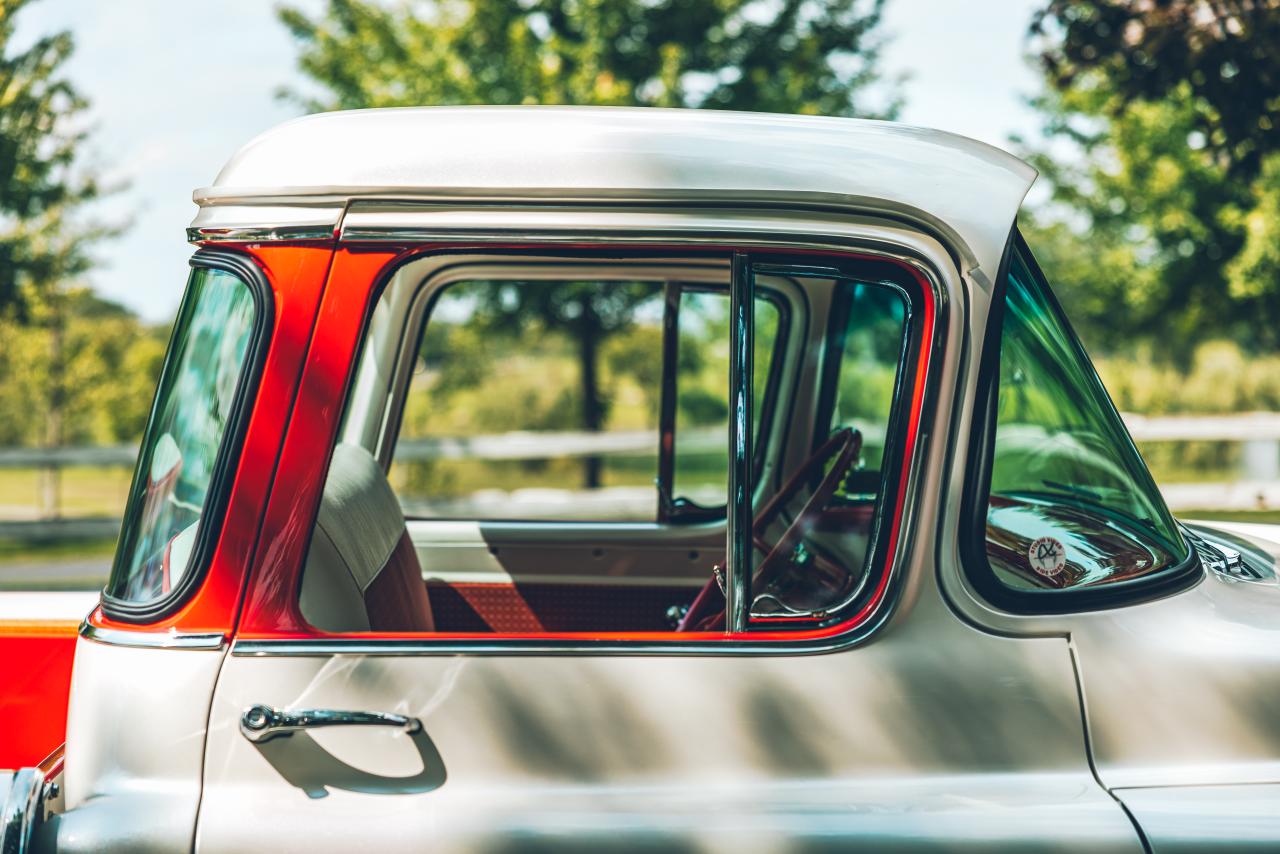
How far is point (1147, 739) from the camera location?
172 centimetres

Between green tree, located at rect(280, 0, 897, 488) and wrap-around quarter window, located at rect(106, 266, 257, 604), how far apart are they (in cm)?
918

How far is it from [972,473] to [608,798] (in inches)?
29.5

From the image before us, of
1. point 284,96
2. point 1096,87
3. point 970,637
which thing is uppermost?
point 1096,87

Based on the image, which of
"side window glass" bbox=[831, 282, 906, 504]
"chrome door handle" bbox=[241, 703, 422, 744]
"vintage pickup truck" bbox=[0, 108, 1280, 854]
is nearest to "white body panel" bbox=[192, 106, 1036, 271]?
"vintage pickup truck" bbox=[0, 108, 1280, 854]

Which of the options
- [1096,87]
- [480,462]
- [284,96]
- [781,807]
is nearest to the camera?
[781,807]

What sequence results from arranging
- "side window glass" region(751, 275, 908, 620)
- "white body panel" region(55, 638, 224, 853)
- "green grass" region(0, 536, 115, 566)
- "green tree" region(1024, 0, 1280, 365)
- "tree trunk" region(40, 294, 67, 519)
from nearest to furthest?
1. "white body panel" region(55, 638, 224, 853)
2. "side window glass" region(751, 275, 908, 620)
3. "green grass" region(0, 536, 115, 566)
4. "tree trunk" region(40, 294, 67, 519)
5. "green tree" region(1024, 0, 1280, 365)

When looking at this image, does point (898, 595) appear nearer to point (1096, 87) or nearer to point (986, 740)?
point (986, 740)

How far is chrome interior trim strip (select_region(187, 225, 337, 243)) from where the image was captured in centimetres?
174

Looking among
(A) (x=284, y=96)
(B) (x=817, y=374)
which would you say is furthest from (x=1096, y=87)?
(B) (x=817, y=374)

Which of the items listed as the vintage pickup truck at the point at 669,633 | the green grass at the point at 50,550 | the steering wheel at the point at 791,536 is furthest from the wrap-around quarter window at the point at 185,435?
the green grass at the point at 50,550

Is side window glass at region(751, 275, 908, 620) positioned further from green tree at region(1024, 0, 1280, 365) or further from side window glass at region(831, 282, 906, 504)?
green tree at region(1024, 0, 1280, 365)

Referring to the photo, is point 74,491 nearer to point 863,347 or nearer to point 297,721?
point 863,347

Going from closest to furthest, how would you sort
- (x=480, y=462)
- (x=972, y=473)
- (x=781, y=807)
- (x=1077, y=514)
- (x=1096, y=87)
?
(x=781, y=807), (x=972, y=473), (x=1077, y=514), (x=1096, y=87), (x=480, y=462)

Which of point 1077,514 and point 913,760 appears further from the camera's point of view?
point 1077,514
